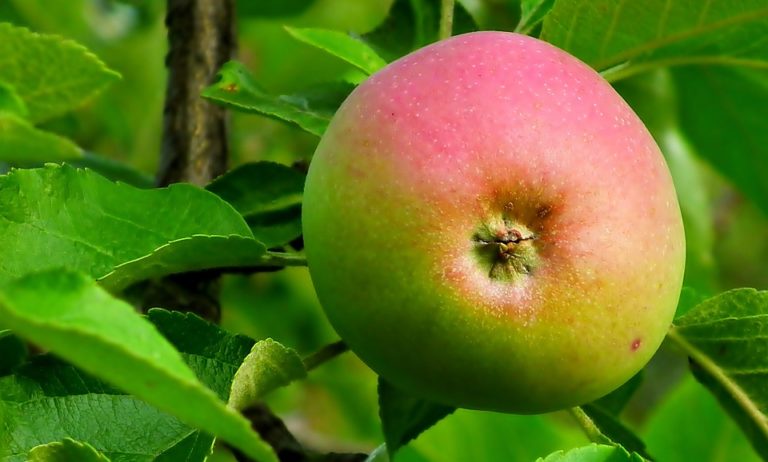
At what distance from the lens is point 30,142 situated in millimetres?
663

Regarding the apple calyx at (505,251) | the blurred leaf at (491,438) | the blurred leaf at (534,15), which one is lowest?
the blurred leaf at (491,438)

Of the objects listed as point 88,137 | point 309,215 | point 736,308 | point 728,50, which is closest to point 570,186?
point 309,215

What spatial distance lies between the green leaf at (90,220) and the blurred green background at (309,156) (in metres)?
0.78

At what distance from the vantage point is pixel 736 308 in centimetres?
98

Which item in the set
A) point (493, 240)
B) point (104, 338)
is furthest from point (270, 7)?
point (104, 338)

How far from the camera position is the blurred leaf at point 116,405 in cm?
86

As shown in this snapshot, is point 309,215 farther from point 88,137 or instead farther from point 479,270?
point 88,137

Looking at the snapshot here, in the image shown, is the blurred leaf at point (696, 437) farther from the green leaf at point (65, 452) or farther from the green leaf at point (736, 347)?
the green leaf at point (65, 452)

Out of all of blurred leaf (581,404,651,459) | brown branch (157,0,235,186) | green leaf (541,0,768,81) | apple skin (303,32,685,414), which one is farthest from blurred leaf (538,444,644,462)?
brown branch (157,0,235,186)

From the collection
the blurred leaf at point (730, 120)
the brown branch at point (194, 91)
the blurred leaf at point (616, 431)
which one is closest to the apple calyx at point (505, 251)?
the blurred leaf at point (616, 431)

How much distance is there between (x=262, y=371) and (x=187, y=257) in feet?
0.40

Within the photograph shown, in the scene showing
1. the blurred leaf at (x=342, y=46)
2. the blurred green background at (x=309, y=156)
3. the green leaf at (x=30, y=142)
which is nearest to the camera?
the green leaf at (x=30, y=142)

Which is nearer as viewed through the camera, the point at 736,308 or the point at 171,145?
the point at 736,308

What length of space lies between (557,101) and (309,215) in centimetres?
20
